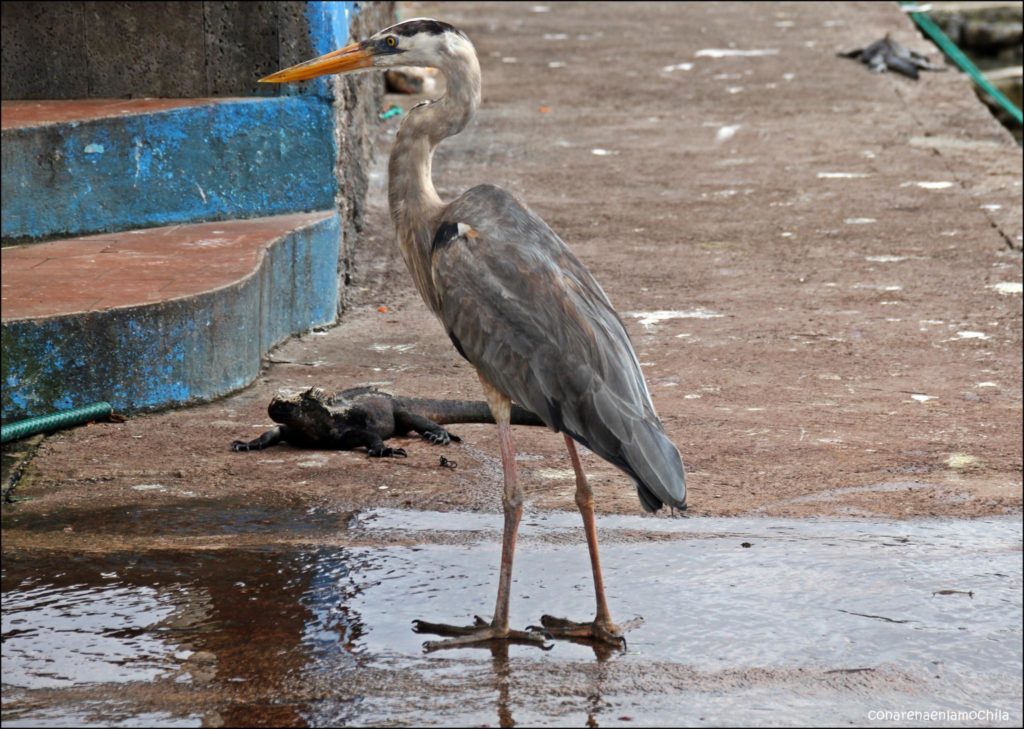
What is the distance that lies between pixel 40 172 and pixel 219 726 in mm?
4032

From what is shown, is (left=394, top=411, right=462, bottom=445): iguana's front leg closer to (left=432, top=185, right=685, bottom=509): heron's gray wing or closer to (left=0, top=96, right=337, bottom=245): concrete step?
(left=432, top=185, right=685, bottom=509): heron's gray wing

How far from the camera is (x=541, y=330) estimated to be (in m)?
4.14

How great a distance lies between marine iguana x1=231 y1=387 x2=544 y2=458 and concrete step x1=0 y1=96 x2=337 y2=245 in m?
1.98

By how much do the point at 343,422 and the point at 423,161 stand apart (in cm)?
126

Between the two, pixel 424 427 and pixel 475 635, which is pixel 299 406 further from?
pixel 475 635

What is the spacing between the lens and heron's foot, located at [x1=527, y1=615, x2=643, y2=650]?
3900 millimetres

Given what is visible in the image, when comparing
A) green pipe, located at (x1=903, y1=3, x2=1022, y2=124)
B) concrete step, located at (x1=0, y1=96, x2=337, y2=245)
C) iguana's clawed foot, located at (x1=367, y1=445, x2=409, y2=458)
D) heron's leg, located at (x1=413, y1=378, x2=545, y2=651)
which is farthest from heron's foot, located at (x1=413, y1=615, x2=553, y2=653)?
green pipe, located at (x1=903, y1=3, x2=1022, y2=124)

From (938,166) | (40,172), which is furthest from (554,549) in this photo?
(938,166)

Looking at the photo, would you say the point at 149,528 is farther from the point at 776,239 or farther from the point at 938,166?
the point at 938,166

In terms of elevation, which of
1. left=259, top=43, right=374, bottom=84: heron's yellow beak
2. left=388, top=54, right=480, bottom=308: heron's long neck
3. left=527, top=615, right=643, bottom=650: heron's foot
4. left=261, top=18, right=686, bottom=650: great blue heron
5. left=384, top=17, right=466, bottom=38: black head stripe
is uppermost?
left=384, top=17, right=466, bottom=38: black head stripe

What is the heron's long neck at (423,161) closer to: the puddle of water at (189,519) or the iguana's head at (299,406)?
the puddle of water at (189,519)

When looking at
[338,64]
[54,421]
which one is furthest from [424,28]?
[54,421]

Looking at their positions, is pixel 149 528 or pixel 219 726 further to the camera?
pixel 149 528

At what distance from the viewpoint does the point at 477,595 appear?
4.23 meters
